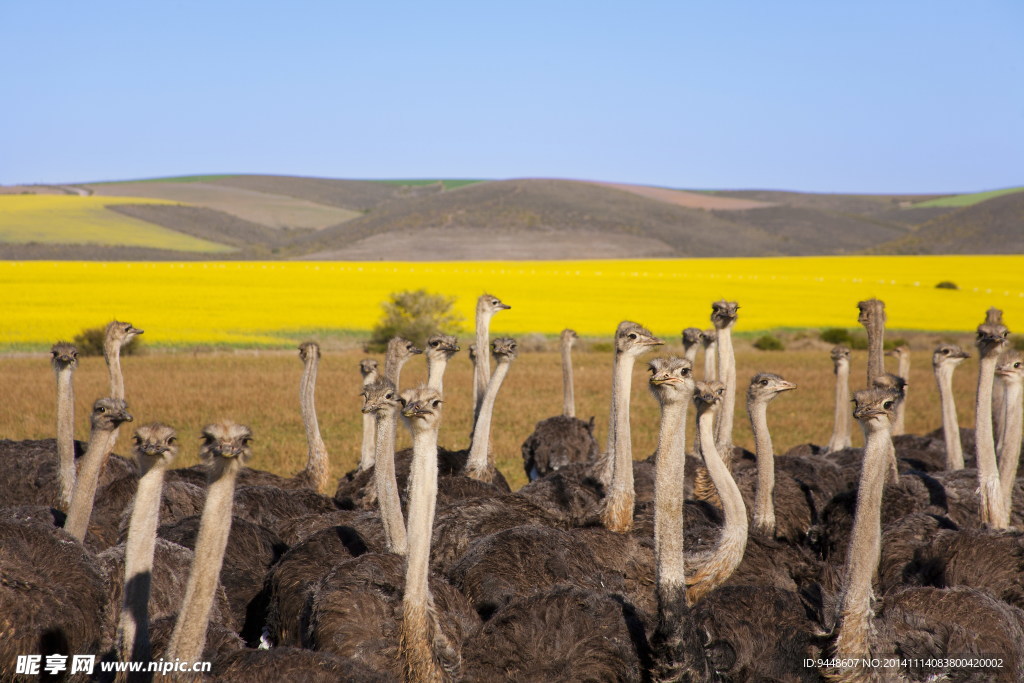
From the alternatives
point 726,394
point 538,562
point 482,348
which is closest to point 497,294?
point 482,348

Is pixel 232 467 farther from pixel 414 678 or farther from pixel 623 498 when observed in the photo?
pixel 623 498

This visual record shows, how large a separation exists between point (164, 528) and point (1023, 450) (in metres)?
9.61

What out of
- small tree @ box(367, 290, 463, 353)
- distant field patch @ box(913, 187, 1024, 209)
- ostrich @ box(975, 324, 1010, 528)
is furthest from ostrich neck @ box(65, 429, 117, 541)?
distant field patch @ box(913, 187, 1024, 209)

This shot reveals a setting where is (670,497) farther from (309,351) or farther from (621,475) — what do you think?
(309,351)

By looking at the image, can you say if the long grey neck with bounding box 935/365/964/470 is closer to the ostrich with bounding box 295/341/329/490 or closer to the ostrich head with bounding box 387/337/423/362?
the ostrich head with bounding box 387/337/423/362

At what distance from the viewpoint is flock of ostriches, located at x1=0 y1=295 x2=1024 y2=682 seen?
4840 millimetres

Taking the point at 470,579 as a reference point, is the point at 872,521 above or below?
above

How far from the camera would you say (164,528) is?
7.09 meters

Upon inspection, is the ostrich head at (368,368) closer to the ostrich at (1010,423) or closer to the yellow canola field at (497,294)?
the ostrich at (1010,423)

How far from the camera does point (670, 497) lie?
5398mm

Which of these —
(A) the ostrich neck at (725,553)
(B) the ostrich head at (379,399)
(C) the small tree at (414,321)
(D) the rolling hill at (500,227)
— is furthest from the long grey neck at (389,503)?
(D) the rolling hill at (500,227)

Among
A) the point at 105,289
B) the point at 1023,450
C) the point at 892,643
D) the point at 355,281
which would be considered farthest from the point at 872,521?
the point at 355,281

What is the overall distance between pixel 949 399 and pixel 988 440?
193cm

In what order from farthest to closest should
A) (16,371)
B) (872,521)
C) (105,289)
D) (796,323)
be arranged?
(105,289)
(796,323)
(16,371)
(872,521)
